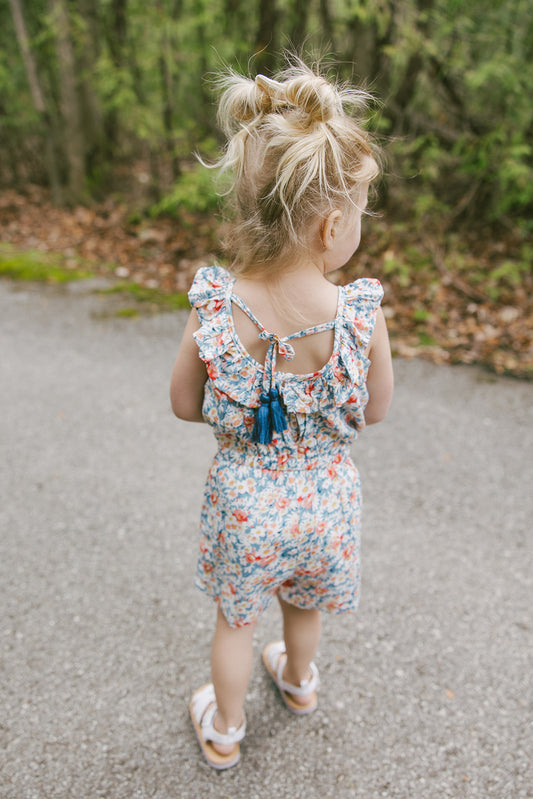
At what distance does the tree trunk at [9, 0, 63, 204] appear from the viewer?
22.2ft

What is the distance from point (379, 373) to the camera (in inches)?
52.7

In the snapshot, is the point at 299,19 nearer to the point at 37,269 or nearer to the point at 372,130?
the point at 372,130

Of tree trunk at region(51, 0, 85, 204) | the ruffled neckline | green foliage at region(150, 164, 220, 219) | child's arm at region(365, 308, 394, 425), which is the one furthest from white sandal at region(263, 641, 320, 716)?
tree trunk at region(51, 0, 85, 204)

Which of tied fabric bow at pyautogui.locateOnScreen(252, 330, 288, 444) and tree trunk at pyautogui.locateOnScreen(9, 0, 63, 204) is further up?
tree trunk at pyautogui.locateOnScreen(9, 0, 63, 204)

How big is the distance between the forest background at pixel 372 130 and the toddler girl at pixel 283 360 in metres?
2.89

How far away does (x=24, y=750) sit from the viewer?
5.60 feet

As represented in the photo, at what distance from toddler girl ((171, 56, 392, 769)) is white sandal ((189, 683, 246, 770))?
0.18 meters

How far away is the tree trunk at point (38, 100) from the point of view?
22.2 feet

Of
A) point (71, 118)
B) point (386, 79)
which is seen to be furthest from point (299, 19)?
point (71, 118)

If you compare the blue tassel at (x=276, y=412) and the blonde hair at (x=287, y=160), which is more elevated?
the blonde hair at (x=287, y=160)

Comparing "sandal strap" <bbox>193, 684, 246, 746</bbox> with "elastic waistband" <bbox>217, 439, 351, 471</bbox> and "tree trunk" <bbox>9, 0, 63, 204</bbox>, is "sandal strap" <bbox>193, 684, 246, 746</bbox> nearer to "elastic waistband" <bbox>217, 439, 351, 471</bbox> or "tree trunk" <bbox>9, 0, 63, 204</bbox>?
"elastic waistband" <bbox>217, 439, 351, 471</bbox>

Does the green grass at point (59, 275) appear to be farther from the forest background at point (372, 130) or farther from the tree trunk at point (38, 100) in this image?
the tree trunk at point (38, 100)

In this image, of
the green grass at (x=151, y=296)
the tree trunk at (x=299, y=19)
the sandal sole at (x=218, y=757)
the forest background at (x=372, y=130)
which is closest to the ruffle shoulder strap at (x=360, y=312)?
the sandal sole at (x=218, y=757)

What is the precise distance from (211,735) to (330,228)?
1500 millimetres
